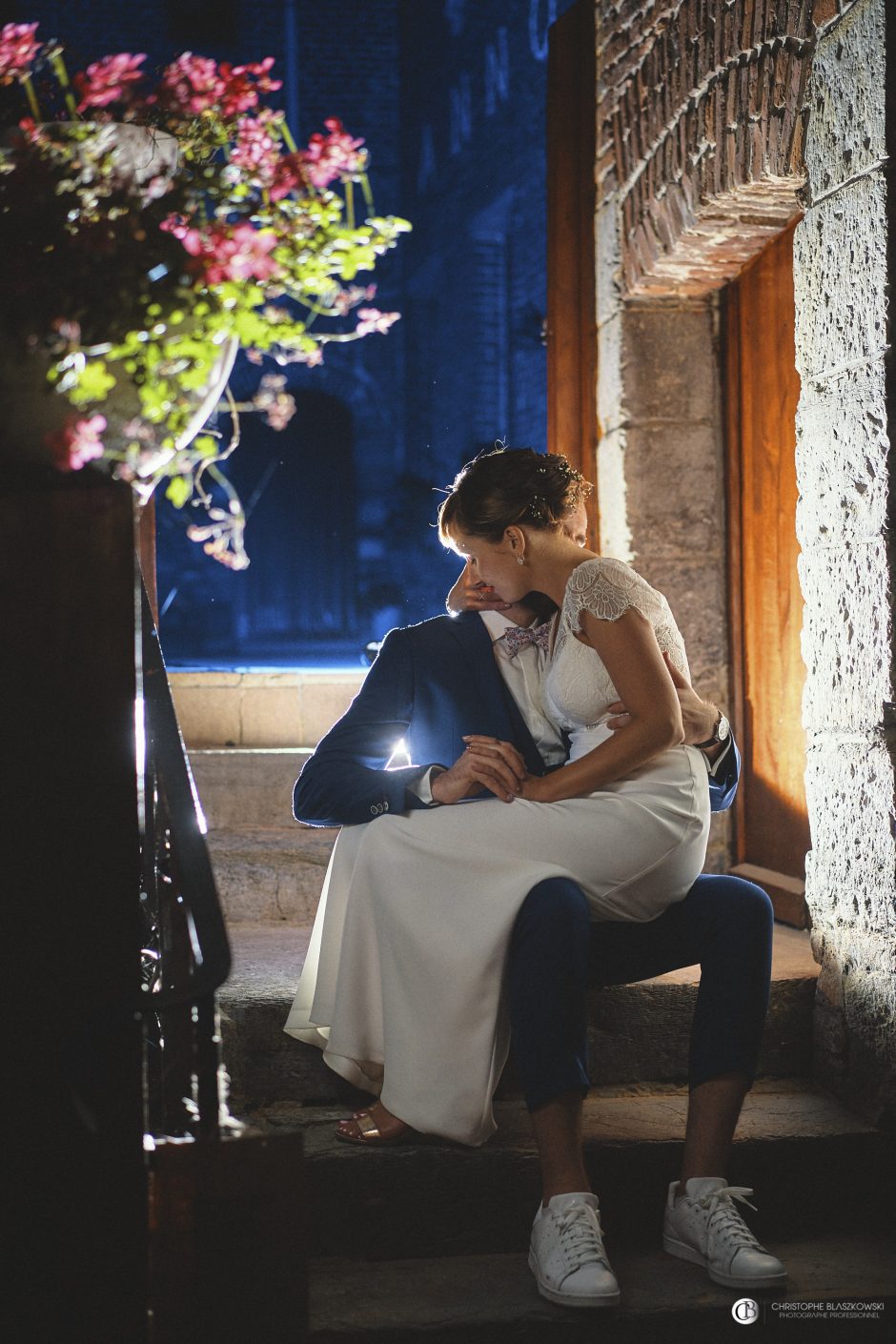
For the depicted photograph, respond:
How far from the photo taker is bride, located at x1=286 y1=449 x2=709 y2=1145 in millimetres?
2441

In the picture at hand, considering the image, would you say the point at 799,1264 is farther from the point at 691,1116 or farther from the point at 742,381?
the point at 742,381

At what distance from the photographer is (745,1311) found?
7.25 ft

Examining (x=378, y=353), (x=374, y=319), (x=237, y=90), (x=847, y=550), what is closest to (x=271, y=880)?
(x=847, y=550)

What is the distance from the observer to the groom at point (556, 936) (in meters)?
2.26

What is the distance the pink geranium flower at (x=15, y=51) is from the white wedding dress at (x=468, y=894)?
57.2 inches

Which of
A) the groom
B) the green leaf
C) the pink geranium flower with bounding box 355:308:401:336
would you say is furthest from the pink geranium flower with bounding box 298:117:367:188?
the groom

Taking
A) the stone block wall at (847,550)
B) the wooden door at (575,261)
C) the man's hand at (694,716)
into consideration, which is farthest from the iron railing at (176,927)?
the wooden door at (575,261)

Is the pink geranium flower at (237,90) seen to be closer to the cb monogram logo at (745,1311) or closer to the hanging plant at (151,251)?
the hanging plant at (151,251)

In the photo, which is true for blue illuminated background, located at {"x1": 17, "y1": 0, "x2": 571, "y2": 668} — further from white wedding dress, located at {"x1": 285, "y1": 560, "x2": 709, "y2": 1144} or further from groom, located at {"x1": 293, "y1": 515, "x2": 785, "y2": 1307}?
white wedding dress, located at {"x1": 285, "y1": 560, "x2": 709, "y2": 1144}

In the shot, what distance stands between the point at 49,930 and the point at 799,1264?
1.68 m

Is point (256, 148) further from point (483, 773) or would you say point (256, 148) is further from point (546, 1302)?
point (546, 1302)

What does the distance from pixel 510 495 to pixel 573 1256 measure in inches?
63.0

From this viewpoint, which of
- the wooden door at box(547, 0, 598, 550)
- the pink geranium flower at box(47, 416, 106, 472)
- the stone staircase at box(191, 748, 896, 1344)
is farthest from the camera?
the wooden door at box(547, 0, 598, 550)

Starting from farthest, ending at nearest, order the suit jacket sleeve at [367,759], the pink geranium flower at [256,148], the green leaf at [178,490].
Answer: the suit jacket sleeve at [367,759]
the pink geranium flower at [256,148]
the green leaf at [178,490]
